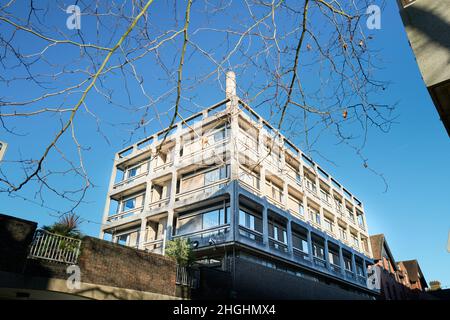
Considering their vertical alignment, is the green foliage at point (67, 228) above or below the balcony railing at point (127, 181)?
below

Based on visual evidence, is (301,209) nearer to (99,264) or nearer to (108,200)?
(108,200)

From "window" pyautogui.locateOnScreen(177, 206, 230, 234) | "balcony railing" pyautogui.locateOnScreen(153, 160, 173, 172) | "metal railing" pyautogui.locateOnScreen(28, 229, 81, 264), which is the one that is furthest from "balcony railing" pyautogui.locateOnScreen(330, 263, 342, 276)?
"metal railing" pyautogui.locateOnScreen(28, 229, 81, 264)

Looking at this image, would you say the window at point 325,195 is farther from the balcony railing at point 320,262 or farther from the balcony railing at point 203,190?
the balcony railing at point 203,190

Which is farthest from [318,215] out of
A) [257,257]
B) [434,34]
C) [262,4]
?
[262,4]

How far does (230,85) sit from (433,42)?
3.35 meters

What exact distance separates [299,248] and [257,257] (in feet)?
20.9

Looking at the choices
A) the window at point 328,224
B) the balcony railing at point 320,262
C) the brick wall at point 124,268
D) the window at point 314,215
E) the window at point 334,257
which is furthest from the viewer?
the window at point 328,224

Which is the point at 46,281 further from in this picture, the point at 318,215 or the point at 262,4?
the point at 318,215

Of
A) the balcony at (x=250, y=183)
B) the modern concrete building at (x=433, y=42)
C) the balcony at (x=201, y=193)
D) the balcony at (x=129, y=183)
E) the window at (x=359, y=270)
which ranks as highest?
the balcony at (x=129, y=183)

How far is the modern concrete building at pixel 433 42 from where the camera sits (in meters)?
4.69

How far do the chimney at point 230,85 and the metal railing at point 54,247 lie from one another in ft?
29.9

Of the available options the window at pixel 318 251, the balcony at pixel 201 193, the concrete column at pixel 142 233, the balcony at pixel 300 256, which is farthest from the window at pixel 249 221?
the window at pixel 318 251

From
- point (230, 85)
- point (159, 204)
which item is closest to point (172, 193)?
point (159, 204)
